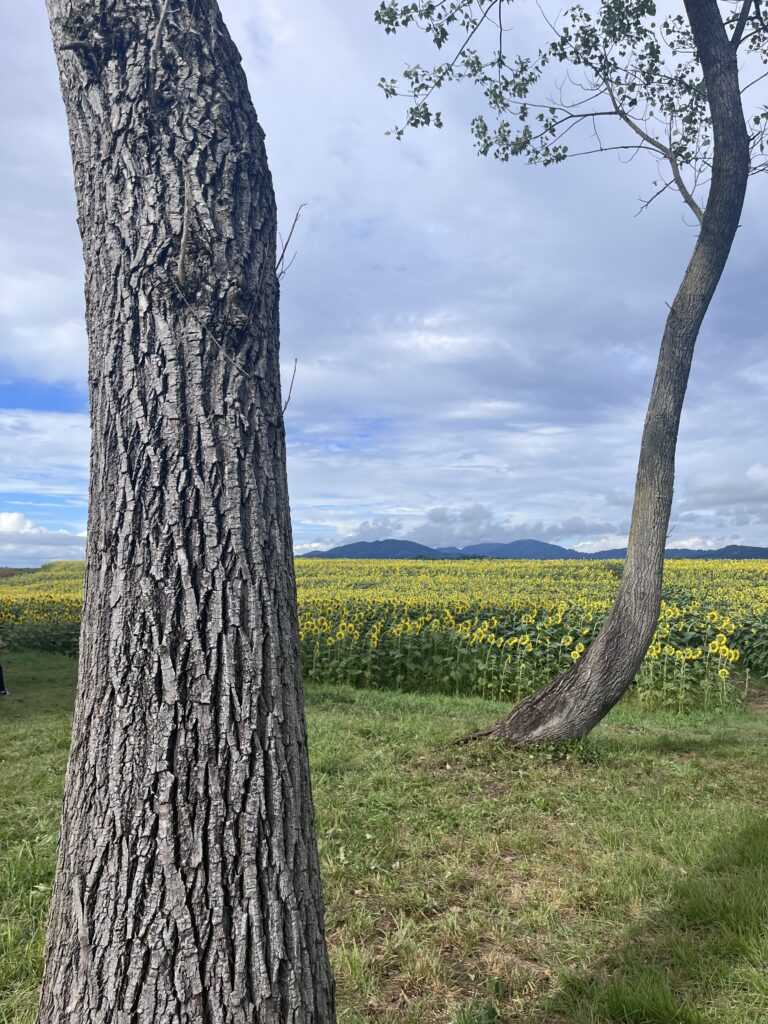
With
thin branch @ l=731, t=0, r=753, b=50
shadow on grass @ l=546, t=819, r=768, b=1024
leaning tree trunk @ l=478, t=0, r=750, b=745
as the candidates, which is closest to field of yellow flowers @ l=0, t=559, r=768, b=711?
leaning tree trunk @ l=478, t=0, r=750, b=745

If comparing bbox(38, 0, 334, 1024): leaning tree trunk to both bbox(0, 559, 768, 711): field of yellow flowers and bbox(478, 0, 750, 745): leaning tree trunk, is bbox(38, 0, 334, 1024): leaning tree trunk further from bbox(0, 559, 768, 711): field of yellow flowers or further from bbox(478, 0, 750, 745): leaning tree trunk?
bbox(0, 559, 768, 711): field of yellow flowers

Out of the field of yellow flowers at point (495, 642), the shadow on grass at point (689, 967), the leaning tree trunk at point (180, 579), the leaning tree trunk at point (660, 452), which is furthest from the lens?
the field of yellow flowers at point (495, 642)

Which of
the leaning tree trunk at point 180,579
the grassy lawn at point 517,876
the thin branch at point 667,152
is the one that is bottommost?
the grassy lawn at point 517,876

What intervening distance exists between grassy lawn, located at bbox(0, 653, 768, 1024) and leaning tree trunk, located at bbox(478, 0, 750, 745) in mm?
389

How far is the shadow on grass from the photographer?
2727 mm

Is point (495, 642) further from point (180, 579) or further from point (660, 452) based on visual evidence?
point (180, 579)

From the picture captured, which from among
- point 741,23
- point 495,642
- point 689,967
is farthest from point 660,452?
point 495,642

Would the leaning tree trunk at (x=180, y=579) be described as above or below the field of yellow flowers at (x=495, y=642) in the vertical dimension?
above

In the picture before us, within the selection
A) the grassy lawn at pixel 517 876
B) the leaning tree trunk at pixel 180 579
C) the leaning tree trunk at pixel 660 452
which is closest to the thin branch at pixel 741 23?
the leaning tree trunk at pixel 660 452

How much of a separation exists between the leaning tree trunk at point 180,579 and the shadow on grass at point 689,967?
4.30 feet

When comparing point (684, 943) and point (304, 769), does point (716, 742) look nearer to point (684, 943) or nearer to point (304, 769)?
point (684, 943)

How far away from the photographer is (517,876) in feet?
12.7

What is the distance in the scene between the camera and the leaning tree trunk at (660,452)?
5961 mm

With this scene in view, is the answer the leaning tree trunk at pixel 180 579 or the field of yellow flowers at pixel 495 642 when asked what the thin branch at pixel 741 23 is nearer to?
the leaning tree trunk at pixel 180 579
